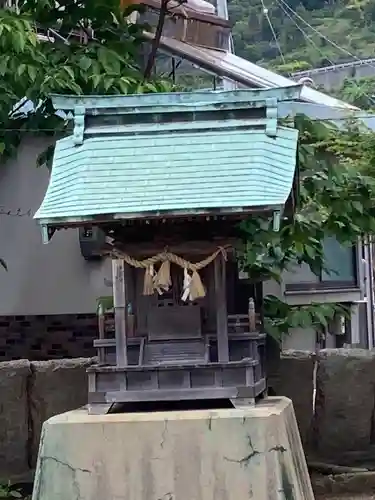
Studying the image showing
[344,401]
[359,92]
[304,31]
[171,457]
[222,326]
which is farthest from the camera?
[304,31]

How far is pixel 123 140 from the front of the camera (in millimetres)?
6898

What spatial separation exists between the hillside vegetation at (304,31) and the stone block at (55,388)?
1892 centimetres

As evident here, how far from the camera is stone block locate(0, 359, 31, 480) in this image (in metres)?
9.05

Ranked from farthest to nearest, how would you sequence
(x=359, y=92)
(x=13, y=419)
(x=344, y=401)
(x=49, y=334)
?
1. (x=359, y=92)
2. (x=49, y=334)
3. (x=344, y=401)
4. (x=13, y=419)

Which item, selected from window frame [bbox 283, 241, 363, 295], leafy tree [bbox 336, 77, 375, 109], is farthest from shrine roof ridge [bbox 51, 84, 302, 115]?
leafy tree [bbox 336, 77, 375, 109]

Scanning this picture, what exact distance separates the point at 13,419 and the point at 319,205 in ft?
14.0

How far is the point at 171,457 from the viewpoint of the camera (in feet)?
20.5

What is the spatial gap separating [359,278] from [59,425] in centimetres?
751

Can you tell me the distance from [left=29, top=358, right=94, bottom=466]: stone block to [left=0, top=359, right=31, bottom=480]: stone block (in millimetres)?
114

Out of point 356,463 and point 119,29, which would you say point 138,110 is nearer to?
point 119,29

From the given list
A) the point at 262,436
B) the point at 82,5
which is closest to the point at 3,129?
the point at 82,5

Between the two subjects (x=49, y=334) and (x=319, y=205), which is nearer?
(x=319, y=205)

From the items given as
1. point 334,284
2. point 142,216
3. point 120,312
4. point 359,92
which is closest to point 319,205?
point 120,312

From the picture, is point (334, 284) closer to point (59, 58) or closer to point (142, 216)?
point (59, 58)
